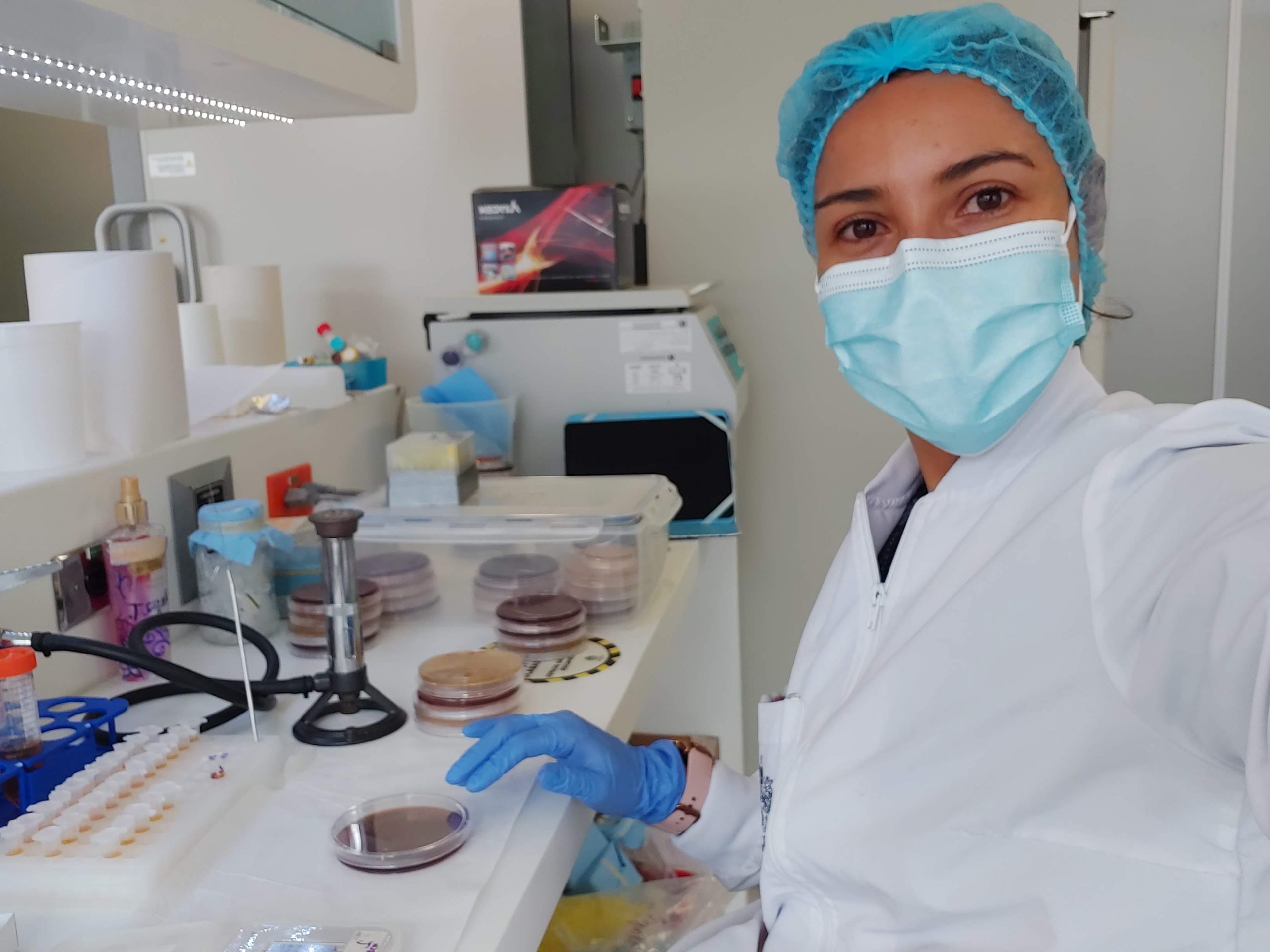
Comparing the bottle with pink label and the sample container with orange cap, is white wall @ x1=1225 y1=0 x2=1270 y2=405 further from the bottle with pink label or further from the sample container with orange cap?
the sample container with orange cap

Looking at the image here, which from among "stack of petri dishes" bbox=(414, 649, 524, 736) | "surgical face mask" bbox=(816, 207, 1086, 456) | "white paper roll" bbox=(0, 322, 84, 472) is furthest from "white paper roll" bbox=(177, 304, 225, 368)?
"surgical face mask" bbox=(816, 207, 1086, 456)

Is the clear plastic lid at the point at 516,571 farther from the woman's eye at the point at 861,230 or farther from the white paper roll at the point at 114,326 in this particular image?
the woman's eye at the point at 861,230

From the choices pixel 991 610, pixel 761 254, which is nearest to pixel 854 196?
pixel 991 610

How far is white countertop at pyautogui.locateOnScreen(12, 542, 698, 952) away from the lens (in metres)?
0.78

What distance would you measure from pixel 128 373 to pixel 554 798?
79 cm

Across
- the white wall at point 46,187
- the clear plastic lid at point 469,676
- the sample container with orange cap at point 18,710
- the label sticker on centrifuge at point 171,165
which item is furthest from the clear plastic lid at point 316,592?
the white wall at point 46,187

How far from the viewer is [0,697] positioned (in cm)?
90

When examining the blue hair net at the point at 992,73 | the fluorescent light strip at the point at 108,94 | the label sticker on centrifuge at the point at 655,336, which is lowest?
the label sticker on centrifuge at the point at 655,336

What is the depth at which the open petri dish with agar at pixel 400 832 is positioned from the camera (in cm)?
83

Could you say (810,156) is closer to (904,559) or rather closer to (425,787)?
(904,559)

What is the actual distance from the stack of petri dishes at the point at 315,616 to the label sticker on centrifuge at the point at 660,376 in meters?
0.72

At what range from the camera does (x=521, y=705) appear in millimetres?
1140

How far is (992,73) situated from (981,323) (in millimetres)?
226

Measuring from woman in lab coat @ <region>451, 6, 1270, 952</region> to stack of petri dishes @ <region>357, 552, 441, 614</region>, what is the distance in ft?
1.51
